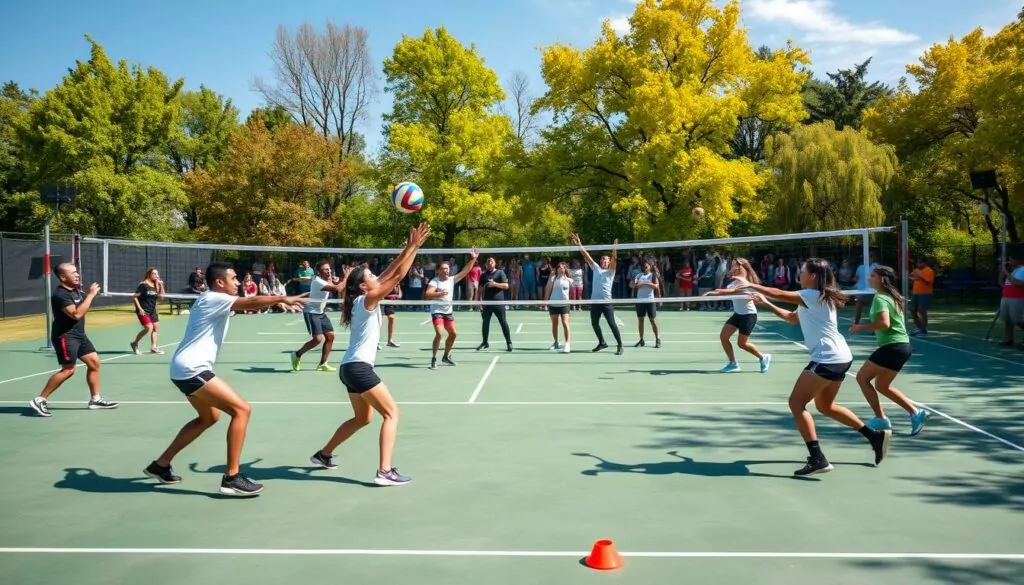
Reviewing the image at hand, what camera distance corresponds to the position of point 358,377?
7.16 meters

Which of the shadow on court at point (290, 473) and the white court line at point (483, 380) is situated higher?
the white court line at point (483, 380)

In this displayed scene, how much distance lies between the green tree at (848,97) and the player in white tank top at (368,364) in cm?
4746

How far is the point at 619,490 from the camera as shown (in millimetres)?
7016

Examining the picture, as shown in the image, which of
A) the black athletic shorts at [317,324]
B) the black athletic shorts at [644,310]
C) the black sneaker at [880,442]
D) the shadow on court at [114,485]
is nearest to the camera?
the shadow on court at [114,485]

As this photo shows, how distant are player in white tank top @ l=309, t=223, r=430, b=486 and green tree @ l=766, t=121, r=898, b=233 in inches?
1118

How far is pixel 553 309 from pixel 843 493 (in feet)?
38.4

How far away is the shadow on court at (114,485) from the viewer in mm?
7059

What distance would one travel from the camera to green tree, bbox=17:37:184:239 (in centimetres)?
3962

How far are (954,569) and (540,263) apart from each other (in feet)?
82.3

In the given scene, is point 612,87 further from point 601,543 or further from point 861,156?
point 601,543

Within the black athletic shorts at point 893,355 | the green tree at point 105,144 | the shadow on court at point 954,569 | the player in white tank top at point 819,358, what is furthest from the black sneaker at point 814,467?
the green tree at point 105,144

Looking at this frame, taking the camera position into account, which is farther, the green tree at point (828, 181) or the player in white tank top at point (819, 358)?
the green tree at point (828, 181)

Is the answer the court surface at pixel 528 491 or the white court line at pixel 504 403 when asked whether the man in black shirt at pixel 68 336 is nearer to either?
the court surface at pixel 528 491

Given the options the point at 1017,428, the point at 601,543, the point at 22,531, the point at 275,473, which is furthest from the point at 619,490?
the point at 1017,428
